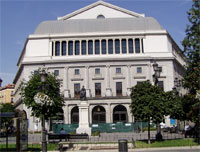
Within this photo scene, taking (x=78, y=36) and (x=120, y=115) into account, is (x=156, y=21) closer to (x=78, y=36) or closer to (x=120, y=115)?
(x=78, y=36)

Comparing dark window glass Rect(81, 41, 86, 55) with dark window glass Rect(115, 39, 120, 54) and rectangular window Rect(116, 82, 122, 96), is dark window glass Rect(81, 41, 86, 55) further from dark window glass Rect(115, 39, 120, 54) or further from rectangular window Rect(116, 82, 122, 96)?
rectangular window Rect(116, 82, 122, 96)

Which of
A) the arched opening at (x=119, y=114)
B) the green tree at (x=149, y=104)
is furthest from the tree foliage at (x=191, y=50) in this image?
the arched opening at (x=119, y=114)

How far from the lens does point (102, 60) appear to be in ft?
203

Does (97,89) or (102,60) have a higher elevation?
(102,60)

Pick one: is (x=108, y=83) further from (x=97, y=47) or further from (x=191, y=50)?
(x=191, y=50)

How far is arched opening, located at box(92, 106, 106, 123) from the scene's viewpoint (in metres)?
59.2

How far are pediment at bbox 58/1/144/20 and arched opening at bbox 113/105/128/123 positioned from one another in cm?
2511

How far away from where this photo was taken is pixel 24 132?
17.7 m

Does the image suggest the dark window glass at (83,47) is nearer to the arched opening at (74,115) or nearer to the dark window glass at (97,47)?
the dark window glass at (97,47)

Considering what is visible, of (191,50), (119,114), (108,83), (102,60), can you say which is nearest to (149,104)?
(191,50)

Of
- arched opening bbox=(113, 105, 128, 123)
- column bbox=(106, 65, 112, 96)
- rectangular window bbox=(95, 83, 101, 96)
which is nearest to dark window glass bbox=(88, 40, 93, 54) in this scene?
column bbox=(106, 65, 112, 96)

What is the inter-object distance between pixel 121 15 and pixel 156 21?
952 centimetres

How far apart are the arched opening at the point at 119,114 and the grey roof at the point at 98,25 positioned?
18.0 meters

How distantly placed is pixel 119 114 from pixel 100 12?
2868cm
